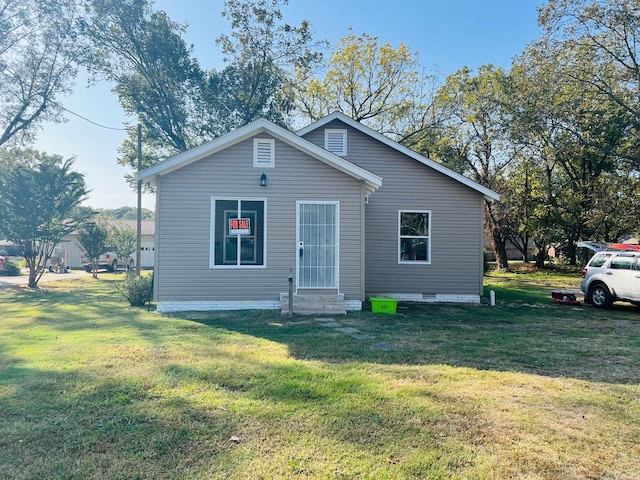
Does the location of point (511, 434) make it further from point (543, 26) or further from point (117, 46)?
point (117, 46)

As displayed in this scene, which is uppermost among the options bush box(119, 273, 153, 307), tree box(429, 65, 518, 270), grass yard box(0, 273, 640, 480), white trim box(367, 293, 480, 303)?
tree box(429, 65, 518, 270)

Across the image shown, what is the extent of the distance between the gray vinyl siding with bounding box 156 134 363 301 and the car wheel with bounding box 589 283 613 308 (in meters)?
6.75

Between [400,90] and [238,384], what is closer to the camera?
[238,384]

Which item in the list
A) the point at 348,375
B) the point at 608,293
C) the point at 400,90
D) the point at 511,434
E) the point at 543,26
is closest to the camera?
the point at 511,434

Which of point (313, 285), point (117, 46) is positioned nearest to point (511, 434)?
point (313, 285)

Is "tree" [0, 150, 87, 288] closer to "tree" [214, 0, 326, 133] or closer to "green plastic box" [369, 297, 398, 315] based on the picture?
"tree" [214, 0, 326, 133]

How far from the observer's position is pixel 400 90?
22.3 meters

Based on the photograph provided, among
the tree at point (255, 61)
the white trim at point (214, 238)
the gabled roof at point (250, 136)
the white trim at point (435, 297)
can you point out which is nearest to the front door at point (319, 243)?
the white trim at point (214, 238)

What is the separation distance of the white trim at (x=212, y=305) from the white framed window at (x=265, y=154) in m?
3.12

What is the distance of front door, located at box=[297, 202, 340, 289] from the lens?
9258 millimetres

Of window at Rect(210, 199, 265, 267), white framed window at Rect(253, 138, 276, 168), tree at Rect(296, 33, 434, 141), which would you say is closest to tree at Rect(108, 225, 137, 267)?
tree at Rect(296, 33, 434, 141)

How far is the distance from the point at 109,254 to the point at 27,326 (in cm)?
1942

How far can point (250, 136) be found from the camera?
9.07 metres

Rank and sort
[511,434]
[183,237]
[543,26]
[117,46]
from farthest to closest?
1. [117,46]
2. [543,26]
3. [183,237]
4. [511,434]
